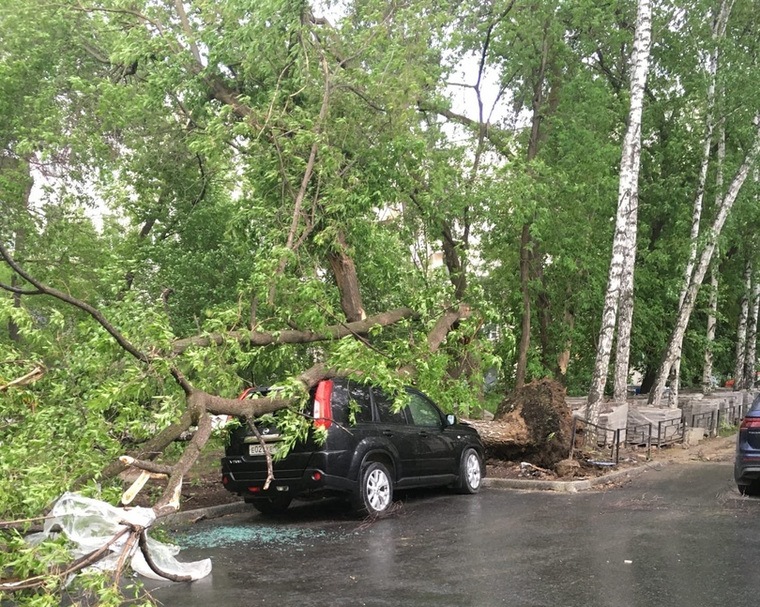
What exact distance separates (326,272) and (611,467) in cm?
593

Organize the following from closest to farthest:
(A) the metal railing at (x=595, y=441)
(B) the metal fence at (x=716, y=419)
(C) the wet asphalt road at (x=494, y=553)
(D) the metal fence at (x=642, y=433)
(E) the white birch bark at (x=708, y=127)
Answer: (C) the wet asphalt road at (x=494, y=553) → (A) the metal railing at (x=595, y=441) → (D) the metal fence at (x=642, y=433) → (E) the white birch bark at (x=708, y=127) → (B) the metal fence at (x=716, y=419)

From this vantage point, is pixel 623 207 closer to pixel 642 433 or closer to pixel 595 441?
pixel 595 441

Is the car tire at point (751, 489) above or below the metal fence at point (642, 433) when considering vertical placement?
below

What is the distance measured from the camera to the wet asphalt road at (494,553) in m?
6.00

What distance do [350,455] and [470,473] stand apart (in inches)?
117

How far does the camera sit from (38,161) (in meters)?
16.3

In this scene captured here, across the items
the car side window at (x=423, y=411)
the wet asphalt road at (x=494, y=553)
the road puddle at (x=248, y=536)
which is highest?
the car side window at (x=423, y=411)

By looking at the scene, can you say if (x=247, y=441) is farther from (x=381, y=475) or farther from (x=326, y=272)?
(x=326, y=272)

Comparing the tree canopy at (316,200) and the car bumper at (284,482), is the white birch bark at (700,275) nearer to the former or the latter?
the tree canopy at (316,200)

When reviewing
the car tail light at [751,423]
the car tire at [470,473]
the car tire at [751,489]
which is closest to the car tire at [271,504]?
the car tire at [470,473]

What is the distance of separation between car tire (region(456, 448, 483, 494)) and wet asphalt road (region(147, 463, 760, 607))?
1.02ft

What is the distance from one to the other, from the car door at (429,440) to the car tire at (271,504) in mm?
1830

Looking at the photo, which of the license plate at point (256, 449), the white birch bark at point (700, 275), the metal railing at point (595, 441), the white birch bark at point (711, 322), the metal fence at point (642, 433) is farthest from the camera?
the white birch bark at point (711, 322)

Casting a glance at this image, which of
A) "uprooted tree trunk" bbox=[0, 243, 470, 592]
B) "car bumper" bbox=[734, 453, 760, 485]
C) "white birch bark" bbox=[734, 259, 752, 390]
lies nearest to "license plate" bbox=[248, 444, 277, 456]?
"uprooted tree trunk" bbox=[0, 243, 470, 592]
